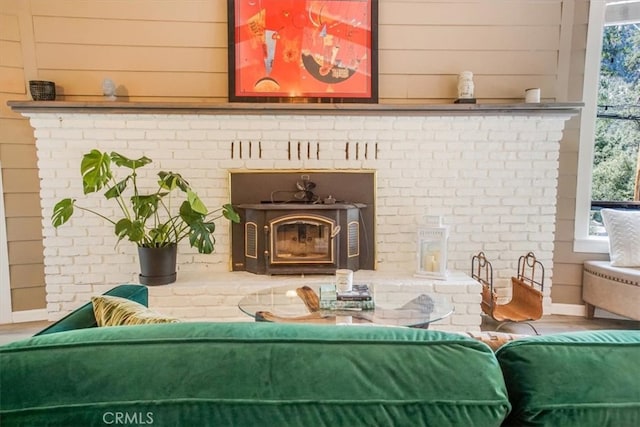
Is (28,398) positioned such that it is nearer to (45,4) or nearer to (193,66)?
(193,66)

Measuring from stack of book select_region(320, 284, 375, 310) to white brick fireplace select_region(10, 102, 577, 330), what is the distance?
3.11ft

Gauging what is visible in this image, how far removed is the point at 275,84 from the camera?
10.3 feet

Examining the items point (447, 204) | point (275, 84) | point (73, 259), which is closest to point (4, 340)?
point (73, 259)

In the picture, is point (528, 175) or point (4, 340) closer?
point (4, 340)

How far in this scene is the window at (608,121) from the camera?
10.3 ft

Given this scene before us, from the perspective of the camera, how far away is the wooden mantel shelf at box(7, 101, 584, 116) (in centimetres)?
295

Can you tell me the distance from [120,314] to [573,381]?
3.62 ft

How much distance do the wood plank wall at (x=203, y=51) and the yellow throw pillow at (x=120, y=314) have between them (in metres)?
2.33

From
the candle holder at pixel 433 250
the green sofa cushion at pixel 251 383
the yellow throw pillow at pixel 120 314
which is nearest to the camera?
the green sofa cushion at pixel 251 383

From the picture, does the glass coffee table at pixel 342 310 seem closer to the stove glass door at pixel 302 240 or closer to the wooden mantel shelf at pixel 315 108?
the stove glass door at pixel 302 240

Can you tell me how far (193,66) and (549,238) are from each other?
10.7 ft

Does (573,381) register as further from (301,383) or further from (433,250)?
(433,250)

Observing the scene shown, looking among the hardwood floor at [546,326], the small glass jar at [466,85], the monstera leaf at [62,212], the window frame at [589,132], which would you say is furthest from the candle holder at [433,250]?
the monstera leaf at [62,212]

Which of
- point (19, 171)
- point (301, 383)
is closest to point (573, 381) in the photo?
point (301, 383)
